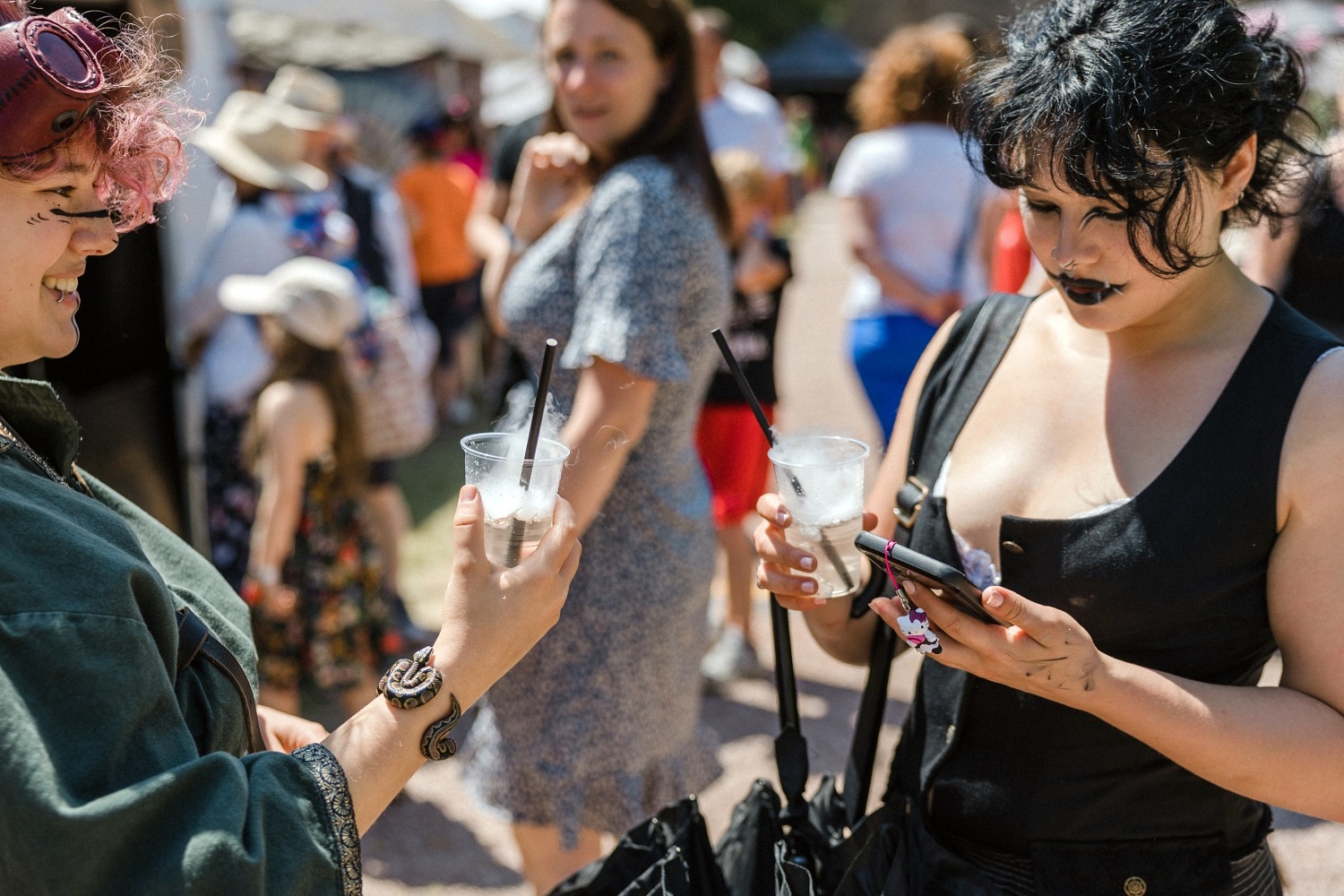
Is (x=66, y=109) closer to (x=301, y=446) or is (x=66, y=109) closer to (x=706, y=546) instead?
(x=706, y=546)

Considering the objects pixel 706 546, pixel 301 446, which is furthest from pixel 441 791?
pixel 706 546

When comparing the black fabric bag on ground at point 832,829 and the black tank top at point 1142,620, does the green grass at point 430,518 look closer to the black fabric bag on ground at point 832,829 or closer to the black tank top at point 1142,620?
the black fabric bag on ground at point 832,829

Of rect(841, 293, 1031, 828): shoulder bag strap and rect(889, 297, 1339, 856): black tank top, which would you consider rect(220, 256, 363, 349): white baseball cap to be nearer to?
rect(841, 293, 1031, 828): shoulder bag strap

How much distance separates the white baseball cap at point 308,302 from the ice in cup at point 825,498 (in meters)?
2.73

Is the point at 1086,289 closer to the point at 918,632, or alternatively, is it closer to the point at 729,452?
the point at 918,632

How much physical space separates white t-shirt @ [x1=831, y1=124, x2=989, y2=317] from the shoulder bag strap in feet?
9.08

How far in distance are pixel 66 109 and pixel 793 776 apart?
132 cm

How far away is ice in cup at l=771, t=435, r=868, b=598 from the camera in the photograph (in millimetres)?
1699

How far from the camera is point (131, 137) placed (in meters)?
1.42

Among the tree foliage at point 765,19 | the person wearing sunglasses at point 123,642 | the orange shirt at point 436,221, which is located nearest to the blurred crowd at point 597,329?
the person wearing sunglasses at point 123,642

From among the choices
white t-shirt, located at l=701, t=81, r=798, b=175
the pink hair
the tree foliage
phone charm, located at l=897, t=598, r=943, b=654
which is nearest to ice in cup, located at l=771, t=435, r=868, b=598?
phone charm, located at l=897, t=598, r=943, b=654

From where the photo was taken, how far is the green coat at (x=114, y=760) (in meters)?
1.07

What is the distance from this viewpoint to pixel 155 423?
4.65m

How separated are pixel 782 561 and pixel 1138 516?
0.51 metres
